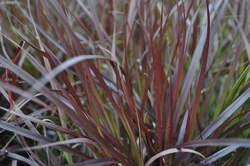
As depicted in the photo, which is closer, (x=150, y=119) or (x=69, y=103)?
(x=69, y=103)

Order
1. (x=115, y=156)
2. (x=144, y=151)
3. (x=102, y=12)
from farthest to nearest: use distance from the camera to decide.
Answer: (x=102, y=12) → (x=144, y=151) → (x=115, y=156)

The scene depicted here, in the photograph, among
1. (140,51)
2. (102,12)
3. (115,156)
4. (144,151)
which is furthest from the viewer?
(102,12)

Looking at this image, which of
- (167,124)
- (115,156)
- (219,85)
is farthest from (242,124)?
(219,85)

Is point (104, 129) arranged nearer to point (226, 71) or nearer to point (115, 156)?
point (115, 156)

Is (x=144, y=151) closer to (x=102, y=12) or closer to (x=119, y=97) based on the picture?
(x=119, y=97)

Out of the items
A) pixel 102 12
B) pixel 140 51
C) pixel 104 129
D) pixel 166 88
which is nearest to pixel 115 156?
pixel 104 129

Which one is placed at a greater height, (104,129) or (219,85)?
(104,129)

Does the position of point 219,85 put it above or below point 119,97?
below

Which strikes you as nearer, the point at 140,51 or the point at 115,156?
the point at 115,156

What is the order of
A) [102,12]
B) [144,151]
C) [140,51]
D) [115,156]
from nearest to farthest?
[115,156], [144,151], [140,51], [102,12]
